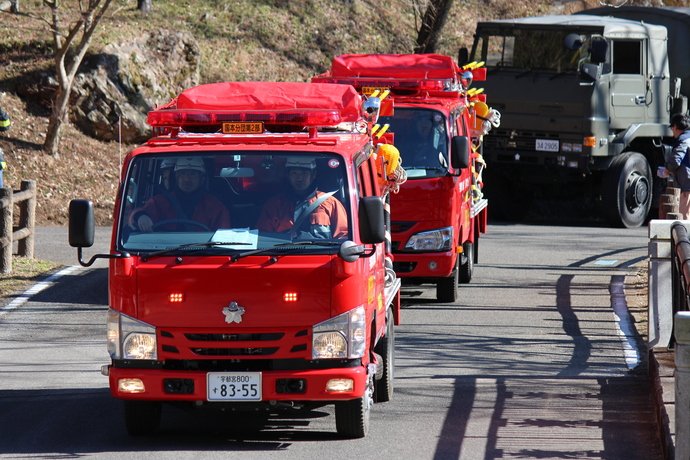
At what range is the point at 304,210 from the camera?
21.6 ft

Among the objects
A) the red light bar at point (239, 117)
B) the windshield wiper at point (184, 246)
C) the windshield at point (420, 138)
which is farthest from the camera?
the windshield at point (420, 138)

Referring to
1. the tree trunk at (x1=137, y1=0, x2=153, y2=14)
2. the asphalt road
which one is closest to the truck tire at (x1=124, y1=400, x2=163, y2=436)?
the asphalt road

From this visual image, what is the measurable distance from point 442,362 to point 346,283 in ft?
10.5

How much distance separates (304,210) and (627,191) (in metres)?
13.7

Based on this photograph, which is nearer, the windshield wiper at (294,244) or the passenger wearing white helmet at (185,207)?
the windshield wiper at (294,244)

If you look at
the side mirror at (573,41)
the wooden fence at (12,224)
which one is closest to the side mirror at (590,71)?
the side mirror at (573,41)

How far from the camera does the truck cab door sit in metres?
18.2

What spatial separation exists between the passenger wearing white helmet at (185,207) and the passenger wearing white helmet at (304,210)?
0.31m

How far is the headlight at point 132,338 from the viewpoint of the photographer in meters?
6.36

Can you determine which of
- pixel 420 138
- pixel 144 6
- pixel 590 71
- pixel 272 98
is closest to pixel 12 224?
pixel 420 138

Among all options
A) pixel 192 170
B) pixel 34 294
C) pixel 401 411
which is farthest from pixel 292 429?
pixel 34 294

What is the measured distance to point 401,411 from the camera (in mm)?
7648

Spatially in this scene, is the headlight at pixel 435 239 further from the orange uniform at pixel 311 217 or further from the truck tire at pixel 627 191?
the truck tire at pixel 627 191

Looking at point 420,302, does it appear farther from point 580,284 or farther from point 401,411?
point 401,411
